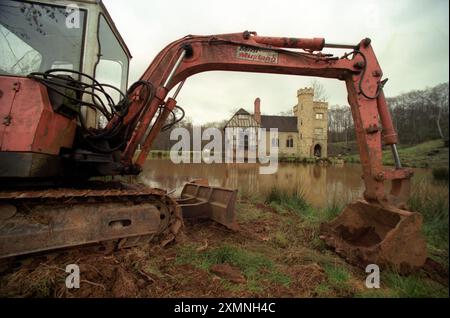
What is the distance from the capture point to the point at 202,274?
2.47m

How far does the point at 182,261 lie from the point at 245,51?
2.91 meters

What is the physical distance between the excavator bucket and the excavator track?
0.91 m

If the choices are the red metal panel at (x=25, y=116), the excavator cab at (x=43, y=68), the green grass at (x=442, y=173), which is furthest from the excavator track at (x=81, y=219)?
the green grass at (x=442, y=173)

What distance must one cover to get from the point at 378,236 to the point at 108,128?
12.3 feet

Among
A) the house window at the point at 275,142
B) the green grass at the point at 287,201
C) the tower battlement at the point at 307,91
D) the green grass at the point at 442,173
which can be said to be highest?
the tower battlement at the point at 307,91

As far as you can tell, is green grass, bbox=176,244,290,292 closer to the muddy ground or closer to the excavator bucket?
the muddy ground

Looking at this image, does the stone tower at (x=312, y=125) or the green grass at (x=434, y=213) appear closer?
the green grass at (x=434, y=213)

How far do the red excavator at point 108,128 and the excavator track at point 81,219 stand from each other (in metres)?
0.01

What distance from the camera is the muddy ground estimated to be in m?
2.12

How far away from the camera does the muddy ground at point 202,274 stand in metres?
2.12

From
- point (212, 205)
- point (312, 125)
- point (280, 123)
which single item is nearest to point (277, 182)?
point (212, 205)

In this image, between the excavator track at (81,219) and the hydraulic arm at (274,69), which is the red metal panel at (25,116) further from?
the hydraulic arm at (274,69)

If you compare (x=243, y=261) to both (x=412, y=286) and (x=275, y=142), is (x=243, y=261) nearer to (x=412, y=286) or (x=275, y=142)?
(x=412, y=286)
